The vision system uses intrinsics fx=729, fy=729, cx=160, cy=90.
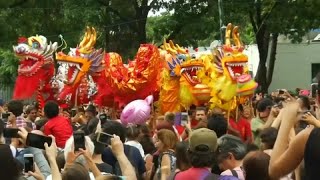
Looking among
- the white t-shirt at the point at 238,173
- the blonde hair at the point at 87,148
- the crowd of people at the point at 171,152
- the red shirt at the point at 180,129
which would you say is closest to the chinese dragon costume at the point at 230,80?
the red shirt at the point at 180,129

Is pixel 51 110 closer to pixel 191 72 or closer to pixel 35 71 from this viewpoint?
pixel 191 72

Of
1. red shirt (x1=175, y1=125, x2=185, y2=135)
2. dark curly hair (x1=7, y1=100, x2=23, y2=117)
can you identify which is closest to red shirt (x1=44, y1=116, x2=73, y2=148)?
dark curly hair (x1=7, y1=100, x2=23, y2=117)

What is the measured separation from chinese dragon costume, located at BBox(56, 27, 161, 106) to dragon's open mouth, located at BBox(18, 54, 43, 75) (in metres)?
0.48

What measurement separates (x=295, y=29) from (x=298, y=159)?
27971 mm

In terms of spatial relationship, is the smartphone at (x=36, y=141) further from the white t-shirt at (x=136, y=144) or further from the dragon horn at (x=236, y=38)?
the dragon horn at (x=236, y=38)

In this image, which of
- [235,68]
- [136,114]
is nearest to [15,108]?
[136,114]

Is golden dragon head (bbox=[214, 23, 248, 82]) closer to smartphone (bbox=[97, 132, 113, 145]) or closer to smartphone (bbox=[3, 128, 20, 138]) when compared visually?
smartphone (bbox=[97, 132, 113, 145])

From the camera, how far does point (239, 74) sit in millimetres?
14289

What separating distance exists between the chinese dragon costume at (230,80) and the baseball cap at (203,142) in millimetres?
8631

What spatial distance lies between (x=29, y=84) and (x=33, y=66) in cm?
56

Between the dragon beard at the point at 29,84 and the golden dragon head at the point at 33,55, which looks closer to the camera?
the dragon beard at the point at 29,84

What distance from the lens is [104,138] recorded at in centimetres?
635

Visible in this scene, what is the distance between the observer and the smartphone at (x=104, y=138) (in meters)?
6.30

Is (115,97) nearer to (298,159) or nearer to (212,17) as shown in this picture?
(212,17)
